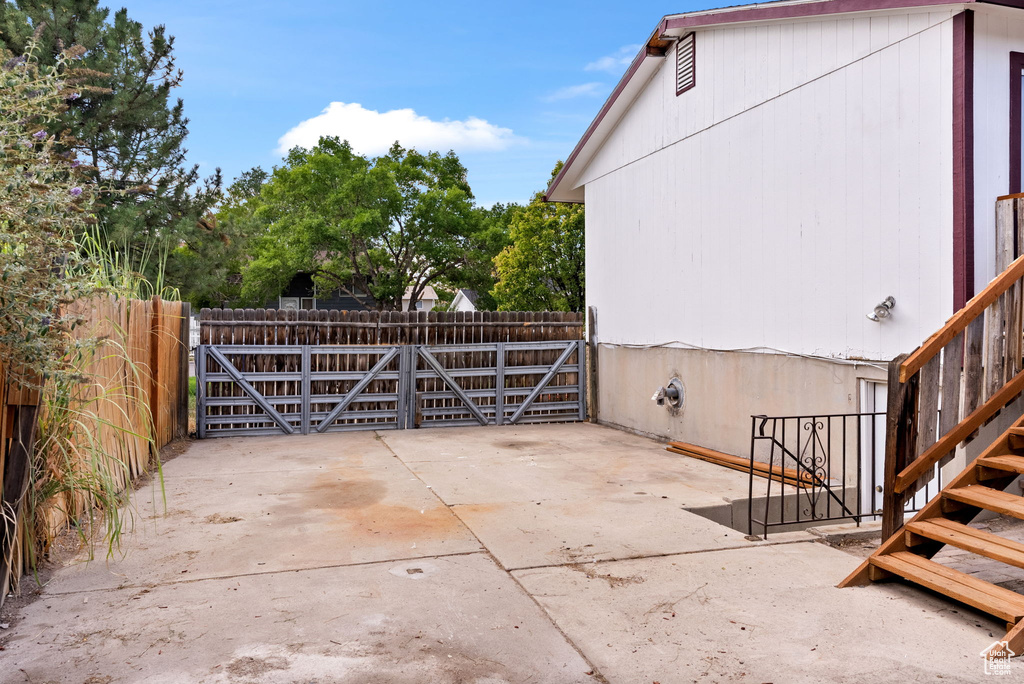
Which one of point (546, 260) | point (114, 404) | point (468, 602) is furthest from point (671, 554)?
point (546, 260)

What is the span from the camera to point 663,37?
9461 mm

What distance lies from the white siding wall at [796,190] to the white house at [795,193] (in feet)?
0.06

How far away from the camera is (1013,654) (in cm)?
312

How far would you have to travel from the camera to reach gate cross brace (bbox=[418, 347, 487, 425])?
11.1 m

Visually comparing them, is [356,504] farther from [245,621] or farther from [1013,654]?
[1013,654]

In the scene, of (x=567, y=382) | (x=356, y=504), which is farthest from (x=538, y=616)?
(x=567, y=382)

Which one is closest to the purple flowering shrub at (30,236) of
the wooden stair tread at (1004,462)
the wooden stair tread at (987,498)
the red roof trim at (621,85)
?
the wooden stair tread at (987,498)

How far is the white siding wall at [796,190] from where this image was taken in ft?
19.9

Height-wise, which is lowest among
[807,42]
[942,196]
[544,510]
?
[544,510]

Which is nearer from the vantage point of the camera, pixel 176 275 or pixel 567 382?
pixel 567 382

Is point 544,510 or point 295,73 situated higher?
point 295,73

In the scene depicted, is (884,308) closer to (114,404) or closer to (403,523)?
(403,523)

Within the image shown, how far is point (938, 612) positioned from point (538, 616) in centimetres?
204

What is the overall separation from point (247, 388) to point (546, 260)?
8.08 metres
